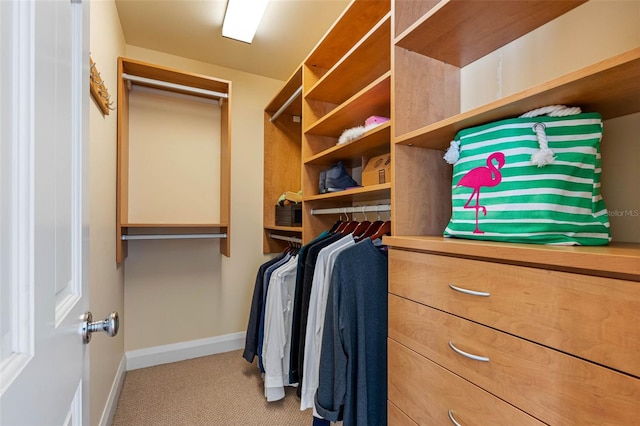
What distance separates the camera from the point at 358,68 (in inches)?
66.4

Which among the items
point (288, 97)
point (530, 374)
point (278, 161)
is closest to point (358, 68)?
point (288, 97)

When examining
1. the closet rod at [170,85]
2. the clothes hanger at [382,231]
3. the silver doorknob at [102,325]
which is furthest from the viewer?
the closet rod at [170,85]

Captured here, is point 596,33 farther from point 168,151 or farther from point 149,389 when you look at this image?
point 149,389

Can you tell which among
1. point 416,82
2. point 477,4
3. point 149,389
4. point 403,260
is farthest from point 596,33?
point 149,389

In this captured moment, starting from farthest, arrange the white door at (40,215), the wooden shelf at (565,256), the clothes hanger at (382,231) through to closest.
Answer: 1. the clothes hanger at (382,231)
2. the wooden shelf at (565,256)
3. the white door at (40,215)

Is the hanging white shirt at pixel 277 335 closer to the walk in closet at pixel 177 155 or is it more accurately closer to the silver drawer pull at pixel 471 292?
the walk in closet at pixel 177 155

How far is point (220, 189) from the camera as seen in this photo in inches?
107

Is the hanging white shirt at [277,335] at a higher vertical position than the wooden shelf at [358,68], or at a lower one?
lower

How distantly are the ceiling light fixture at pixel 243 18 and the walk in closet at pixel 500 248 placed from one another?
610mm

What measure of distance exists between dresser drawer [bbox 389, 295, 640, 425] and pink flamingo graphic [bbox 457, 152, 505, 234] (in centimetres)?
33

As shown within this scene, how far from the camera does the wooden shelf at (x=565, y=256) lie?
0.57m

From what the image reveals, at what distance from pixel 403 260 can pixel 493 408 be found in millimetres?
492

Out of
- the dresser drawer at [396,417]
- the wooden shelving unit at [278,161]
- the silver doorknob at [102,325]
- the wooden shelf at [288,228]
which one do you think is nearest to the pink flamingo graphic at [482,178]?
the dresser drawer at [396,417]

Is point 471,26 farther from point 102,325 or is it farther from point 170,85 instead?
point 170,85
